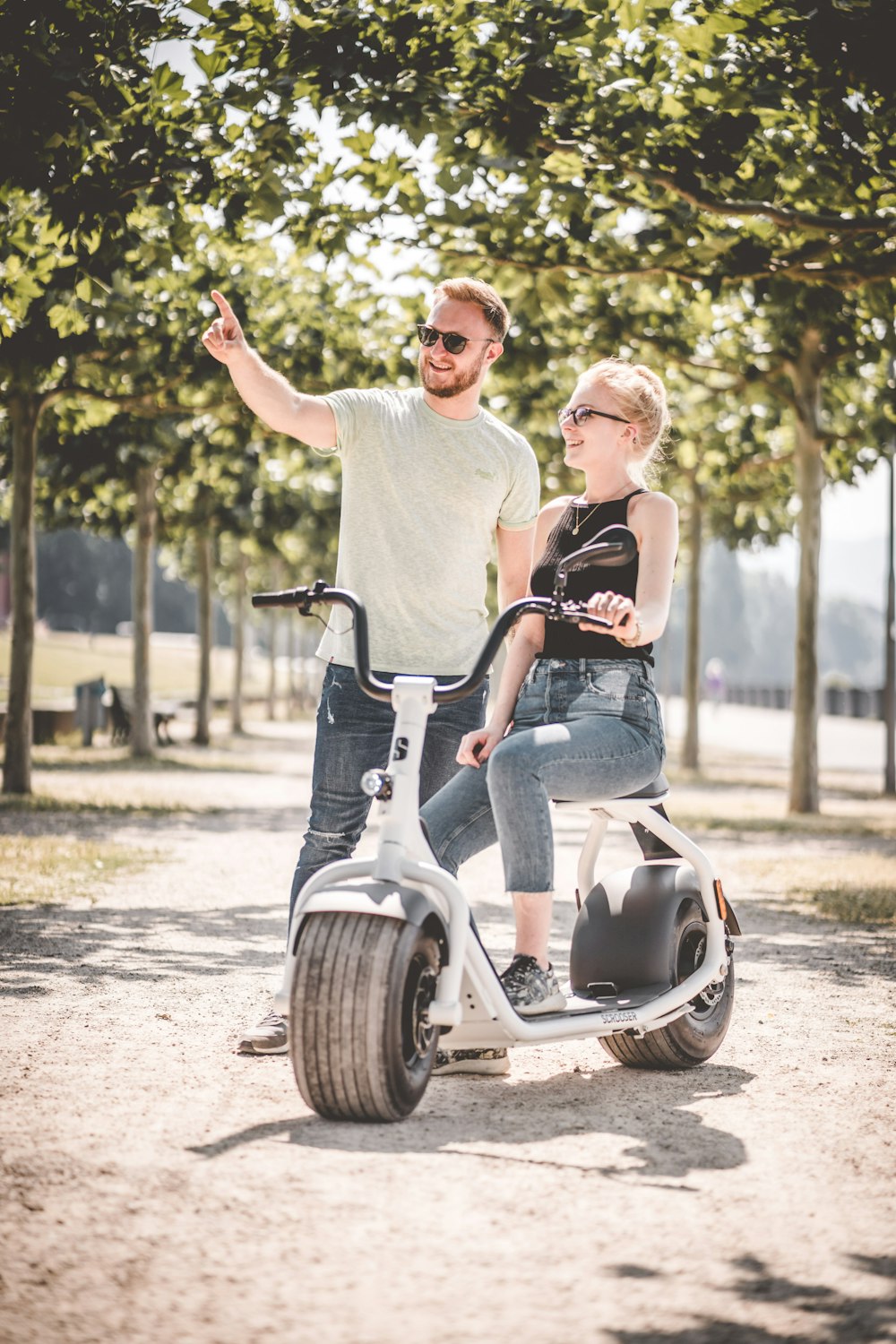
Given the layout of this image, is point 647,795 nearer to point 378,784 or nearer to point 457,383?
point 378,784

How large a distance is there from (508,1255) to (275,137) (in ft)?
20.8

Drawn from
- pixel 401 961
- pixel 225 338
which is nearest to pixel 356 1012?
pixel 401 961

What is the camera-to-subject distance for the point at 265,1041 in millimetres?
4980

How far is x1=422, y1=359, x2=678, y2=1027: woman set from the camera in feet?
13.9

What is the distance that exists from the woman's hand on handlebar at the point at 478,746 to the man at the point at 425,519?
27 centimetres

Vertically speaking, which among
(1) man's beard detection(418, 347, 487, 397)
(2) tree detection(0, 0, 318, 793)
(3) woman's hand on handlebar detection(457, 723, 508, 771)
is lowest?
(3) woman's hand on handlebar detection(457, 723, 508, 771)

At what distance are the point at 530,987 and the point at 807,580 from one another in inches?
484

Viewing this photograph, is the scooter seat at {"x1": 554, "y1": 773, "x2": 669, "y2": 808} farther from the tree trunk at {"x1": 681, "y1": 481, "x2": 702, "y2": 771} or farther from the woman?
the tree trunk at {"x1": 681, "y1": 481, "x2": 702, "y2": 771}

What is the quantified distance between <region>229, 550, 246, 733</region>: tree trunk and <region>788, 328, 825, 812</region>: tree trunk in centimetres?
1715

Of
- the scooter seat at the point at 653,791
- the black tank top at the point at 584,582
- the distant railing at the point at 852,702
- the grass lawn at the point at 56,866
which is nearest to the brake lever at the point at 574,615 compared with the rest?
the black tank top at the point at 584,582

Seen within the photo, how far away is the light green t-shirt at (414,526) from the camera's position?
4.65 m

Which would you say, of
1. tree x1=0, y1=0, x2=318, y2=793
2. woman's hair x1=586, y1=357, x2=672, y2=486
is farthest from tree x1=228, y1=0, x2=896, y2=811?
woman's hair x1=586, y1=357, x2=672, y2=486

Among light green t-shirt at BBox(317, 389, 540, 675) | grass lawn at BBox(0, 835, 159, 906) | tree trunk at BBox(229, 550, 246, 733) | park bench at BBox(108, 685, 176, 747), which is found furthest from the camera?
tree trunk at BBox(229, 550, 246, 733)

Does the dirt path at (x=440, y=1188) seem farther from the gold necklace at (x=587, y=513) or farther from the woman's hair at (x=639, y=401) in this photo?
the woman's hair at (x=639, y=401)
